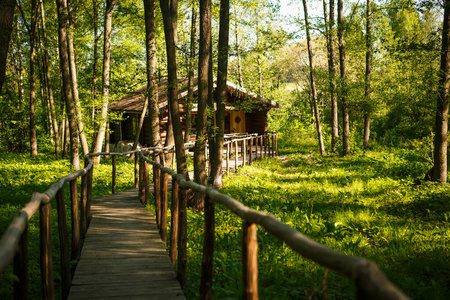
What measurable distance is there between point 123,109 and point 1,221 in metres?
16.3

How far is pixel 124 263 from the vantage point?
446 cm

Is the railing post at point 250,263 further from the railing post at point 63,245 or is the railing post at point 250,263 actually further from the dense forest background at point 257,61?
the dense forest background at point 257,61

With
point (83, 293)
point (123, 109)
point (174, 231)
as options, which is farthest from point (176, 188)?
point (123, 109)

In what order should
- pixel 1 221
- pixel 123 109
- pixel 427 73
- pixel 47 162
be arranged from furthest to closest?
pixel 123 109 < pixel 47 162 < pixel 427 73 < pixel 1 221

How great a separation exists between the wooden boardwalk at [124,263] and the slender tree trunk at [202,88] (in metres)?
1.70

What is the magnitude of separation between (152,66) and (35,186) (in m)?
5.26

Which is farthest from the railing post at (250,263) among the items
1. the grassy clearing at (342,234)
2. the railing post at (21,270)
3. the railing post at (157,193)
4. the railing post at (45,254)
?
the railing post at (157,193)

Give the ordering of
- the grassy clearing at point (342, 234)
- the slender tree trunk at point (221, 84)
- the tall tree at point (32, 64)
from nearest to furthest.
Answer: the grassy clearing at point (342, 234) < the slender tree trunk at point (221, 84) < the tall tree at point (32, 64)

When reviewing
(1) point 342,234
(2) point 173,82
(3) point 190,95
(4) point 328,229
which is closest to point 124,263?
(4) point 328,229

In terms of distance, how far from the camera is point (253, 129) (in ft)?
82.0

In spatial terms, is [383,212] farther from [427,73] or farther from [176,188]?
[176,188]

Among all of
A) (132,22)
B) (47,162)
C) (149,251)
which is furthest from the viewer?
(132,22)

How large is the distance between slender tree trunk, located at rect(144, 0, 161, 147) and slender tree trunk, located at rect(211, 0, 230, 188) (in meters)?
1.75

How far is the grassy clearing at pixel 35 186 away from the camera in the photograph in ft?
17.0
